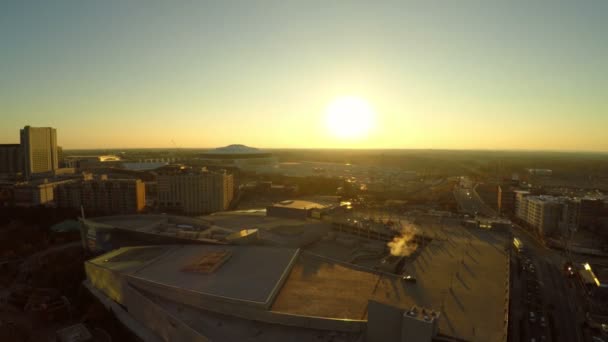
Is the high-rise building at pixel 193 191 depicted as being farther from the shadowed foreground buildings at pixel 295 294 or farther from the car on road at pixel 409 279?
the car on road at pixel 409 279

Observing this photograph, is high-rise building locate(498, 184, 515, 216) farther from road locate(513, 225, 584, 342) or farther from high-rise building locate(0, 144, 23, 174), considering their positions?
high-rise building locate(0, 144, 23, 174)

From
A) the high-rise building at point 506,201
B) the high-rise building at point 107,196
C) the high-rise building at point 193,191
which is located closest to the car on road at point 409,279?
the high-rise building at point 193,191

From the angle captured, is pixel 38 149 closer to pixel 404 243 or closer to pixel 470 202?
pixel 404 243

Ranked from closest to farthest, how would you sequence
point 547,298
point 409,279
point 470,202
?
point 409,279 → point 547,298 → point 470,202

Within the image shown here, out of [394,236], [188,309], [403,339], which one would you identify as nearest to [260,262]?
[188,309]

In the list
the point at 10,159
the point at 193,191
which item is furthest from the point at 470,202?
the point at 10,159

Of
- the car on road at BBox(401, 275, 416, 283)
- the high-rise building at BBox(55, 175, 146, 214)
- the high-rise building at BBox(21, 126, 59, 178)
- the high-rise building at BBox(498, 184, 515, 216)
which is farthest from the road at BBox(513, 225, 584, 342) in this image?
the high-rise building at BBox(21, 126, 59, 178)
